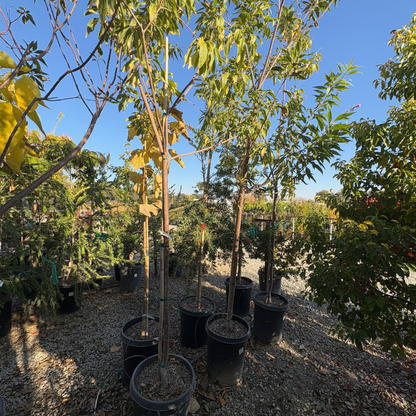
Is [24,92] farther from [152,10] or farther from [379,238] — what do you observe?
Result: [379,238]

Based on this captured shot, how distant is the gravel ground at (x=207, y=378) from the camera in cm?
206

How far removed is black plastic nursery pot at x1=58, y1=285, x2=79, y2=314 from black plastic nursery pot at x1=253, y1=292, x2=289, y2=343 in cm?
292

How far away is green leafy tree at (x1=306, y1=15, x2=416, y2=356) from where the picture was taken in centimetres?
153

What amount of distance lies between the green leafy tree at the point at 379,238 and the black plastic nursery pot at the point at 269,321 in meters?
1.11

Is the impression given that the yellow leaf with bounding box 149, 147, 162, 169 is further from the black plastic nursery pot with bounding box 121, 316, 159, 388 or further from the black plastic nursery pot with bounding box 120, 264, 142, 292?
the black plastic nursery pot with bounding box 120, 264, 142, 292

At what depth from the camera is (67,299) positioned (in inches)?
138

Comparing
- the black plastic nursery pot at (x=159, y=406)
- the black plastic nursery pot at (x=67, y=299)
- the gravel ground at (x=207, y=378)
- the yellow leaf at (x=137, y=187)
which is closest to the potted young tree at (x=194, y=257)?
the gravel ground at (x=207, y=378)

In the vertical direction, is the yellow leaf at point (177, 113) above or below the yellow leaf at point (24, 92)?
above

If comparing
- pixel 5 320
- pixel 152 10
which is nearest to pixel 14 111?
pixel 152 10

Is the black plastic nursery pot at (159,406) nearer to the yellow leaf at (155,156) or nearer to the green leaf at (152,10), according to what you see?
the yellow leaf at (155,156)

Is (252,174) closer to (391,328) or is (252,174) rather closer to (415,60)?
(415,60)

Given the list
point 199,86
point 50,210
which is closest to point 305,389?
point 199,86

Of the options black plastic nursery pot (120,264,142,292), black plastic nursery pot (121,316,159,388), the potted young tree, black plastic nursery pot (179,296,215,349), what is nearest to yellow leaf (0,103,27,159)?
black plastic nursery pot (121,316,159,388)

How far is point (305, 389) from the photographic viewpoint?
91.2 inches
